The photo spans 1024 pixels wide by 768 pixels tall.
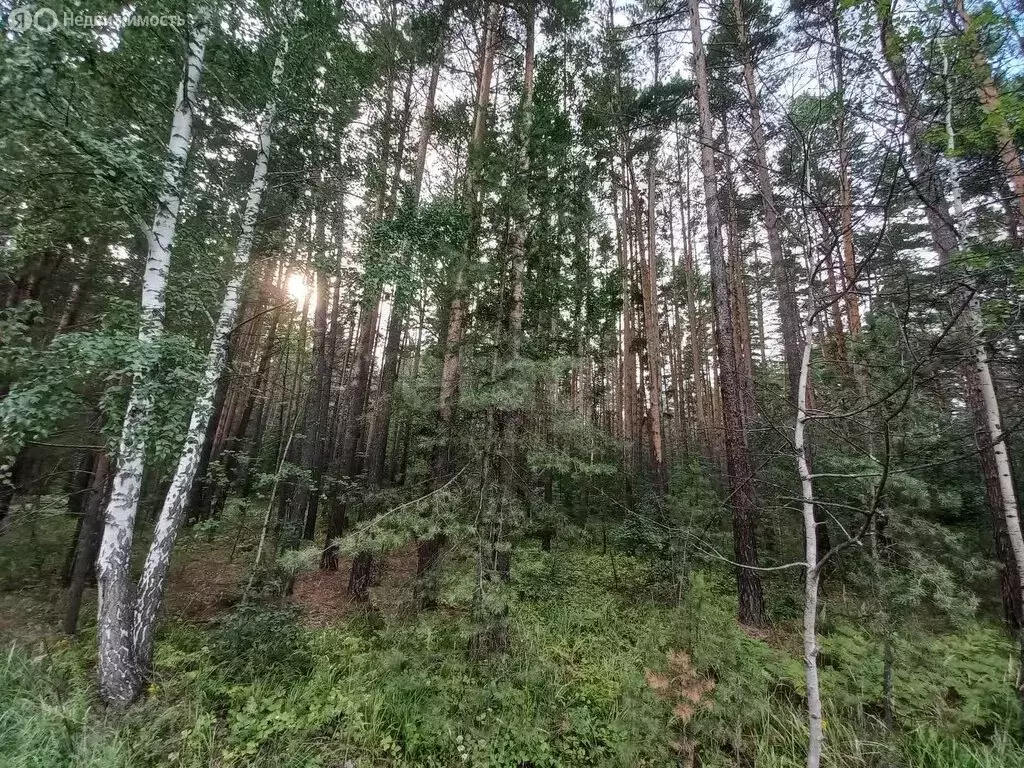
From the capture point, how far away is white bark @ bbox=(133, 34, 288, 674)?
454 cm

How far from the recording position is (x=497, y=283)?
6.02 metres

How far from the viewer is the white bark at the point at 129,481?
4.15m

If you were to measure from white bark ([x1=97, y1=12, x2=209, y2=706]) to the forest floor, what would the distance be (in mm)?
375

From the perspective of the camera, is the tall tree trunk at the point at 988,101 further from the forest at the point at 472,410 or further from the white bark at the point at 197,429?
the white bark at the point at 197,429

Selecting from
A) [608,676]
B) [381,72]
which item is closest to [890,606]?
[608,676]

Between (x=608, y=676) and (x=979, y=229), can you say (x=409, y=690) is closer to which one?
(x=608, y=676)

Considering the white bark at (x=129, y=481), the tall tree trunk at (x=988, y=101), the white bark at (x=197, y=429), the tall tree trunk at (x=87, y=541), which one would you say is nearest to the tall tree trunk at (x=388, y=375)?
the white bark at (x=197, y=429)

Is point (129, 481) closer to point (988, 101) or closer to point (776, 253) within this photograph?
point (988, 101)

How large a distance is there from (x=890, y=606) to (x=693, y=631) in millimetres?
2064

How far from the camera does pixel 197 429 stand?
489 centimetres

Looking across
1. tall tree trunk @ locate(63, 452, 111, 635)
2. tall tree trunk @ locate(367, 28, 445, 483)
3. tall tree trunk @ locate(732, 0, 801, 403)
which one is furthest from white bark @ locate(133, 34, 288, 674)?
tall tree trunk @ locate(732, 0, 801, 403)

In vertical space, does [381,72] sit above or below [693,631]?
above

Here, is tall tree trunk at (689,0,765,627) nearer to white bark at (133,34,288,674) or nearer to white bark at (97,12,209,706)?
white bark at (133,34,288,674)

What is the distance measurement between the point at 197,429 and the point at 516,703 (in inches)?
199
